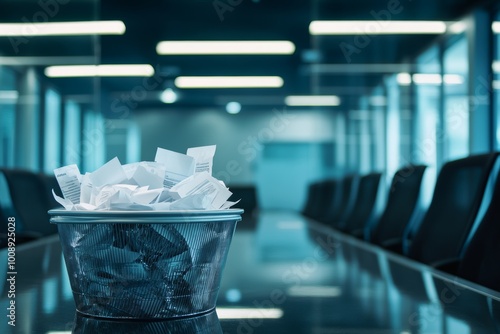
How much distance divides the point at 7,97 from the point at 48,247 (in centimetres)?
499

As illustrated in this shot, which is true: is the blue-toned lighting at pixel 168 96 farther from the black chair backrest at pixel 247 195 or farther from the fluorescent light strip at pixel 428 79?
the fluorescent light strip at pixel 428 79

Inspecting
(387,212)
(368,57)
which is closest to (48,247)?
(387,212)

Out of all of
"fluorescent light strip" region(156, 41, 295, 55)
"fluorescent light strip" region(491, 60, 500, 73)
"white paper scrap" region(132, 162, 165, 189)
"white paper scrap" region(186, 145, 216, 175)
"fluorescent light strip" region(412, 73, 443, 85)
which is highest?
"fluorescent light strip" region(156, 41, 295, 55)

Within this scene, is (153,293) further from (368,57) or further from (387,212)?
(368,57)

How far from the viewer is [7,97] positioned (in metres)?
6.40

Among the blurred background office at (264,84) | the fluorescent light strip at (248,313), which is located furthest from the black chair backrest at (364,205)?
the fluorescent light strip at (248,313)

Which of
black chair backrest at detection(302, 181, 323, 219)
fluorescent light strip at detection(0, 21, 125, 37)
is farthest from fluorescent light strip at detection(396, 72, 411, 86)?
fluorescent light strip at detection(0, 21, 125, 37)

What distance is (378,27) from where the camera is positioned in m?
6.64

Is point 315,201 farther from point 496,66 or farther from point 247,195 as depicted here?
point 496,66

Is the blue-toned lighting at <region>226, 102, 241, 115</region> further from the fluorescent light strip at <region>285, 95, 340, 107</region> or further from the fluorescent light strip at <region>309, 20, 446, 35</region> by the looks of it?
the fluorescent light strip at <region>309, 20, 446, 35</region>

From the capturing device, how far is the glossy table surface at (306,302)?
69 cm

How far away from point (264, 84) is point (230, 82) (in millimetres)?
654

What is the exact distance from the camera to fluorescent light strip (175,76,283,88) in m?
10.0

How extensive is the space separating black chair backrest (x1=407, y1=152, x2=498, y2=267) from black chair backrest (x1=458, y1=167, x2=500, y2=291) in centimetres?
17
